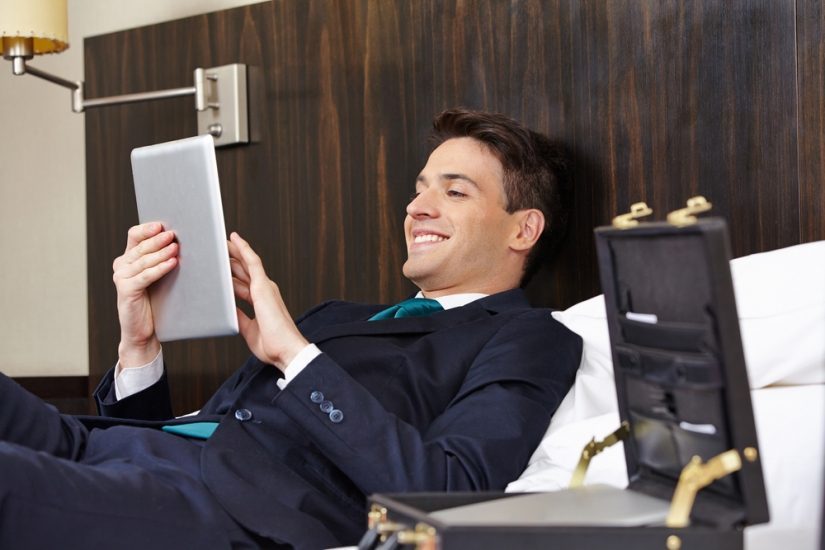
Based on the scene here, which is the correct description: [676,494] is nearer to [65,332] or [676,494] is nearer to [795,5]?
[795,5]

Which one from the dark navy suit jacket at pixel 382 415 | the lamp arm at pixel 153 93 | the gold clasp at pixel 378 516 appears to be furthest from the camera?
the lamp arm at pixel 153 93

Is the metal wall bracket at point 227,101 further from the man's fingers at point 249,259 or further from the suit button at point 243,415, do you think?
the suit button at point 243,415

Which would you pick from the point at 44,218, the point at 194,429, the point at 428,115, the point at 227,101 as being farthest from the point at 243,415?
the point at 44,218

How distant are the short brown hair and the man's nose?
143mm

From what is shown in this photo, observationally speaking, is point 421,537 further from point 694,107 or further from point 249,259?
point 694,107

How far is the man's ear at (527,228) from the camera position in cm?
215

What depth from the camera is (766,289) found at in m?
1.49

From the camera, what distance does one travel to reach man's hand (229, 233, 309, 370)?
1.65m

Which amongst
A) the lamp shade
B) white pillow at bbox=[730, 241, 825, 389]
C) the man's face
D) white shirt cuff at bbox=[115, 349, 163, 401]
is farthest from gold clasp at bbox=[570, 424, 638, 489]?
the lamp shade

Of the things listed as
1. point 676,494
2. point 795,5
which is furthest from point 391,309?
point 676,494

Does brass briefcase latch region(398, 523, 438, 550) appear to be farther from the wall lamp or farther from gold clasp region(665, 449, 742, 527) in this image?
the wall lamp

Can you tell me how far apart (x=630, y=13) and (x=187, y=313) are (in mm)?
1037

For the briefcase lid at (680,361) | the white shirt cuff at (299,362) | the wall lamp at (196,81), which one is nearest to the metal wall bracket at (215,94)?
the wall lamp at (196,81)

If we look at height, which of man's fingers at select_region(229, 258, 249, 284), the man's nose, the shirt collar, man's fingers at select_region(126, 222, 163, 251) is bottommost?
the shirt collar
